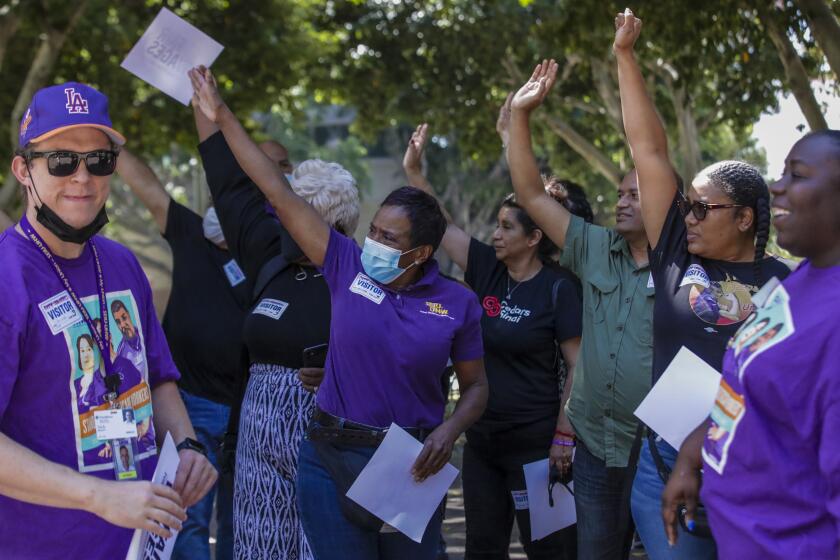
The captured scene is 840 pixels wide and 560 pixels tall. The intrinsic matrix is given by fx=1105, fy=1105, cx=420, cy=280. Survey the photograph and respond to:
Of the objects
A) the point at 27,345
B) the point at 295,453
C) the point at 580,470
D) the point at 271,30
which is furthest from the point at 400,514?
the point at 271,30

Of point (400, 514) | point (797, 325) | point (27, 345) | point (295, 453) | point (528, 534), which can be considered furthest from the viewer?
point (528, 534)

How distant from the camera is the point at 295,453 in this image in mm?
4539

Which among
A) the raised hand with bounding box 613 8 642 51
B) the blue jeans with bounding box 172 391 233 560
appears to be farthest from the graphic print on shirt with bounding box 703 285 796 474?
the blue jeans with bounding box 172 391 233 560

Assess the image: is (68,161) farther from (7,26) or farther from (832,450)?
(7,26)

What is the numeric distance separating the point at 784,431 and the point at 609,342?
1.95 meters

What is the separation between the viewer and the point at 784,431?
2.61m

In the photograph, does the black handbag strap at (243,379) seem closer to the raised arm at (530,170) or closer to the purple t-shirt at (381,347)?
the purple t-shirt at (381,347)

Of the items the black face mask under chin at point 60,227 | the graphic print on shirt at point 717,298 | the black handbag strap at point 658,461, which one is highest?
the black face mask under chin at point 60,227

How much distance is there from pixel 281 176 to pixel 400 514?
4.46 feet

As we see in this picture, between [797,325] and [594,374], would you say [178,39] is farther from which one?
[797,325]

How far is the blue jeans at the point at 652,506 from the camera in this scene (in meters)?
3.77

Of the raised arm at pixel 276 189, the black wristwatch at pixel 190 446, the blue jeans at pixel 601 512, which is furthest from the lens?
the blue jeans at pixel 601 512

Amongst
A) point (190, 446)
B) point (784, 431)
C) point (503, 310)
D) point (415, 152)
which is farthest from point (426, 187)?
point (784, 431)

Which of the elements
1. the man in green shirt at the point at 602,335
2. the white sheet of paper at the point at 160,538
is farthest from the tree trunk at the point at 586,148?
the white sheet of paper at the point at 160,538
